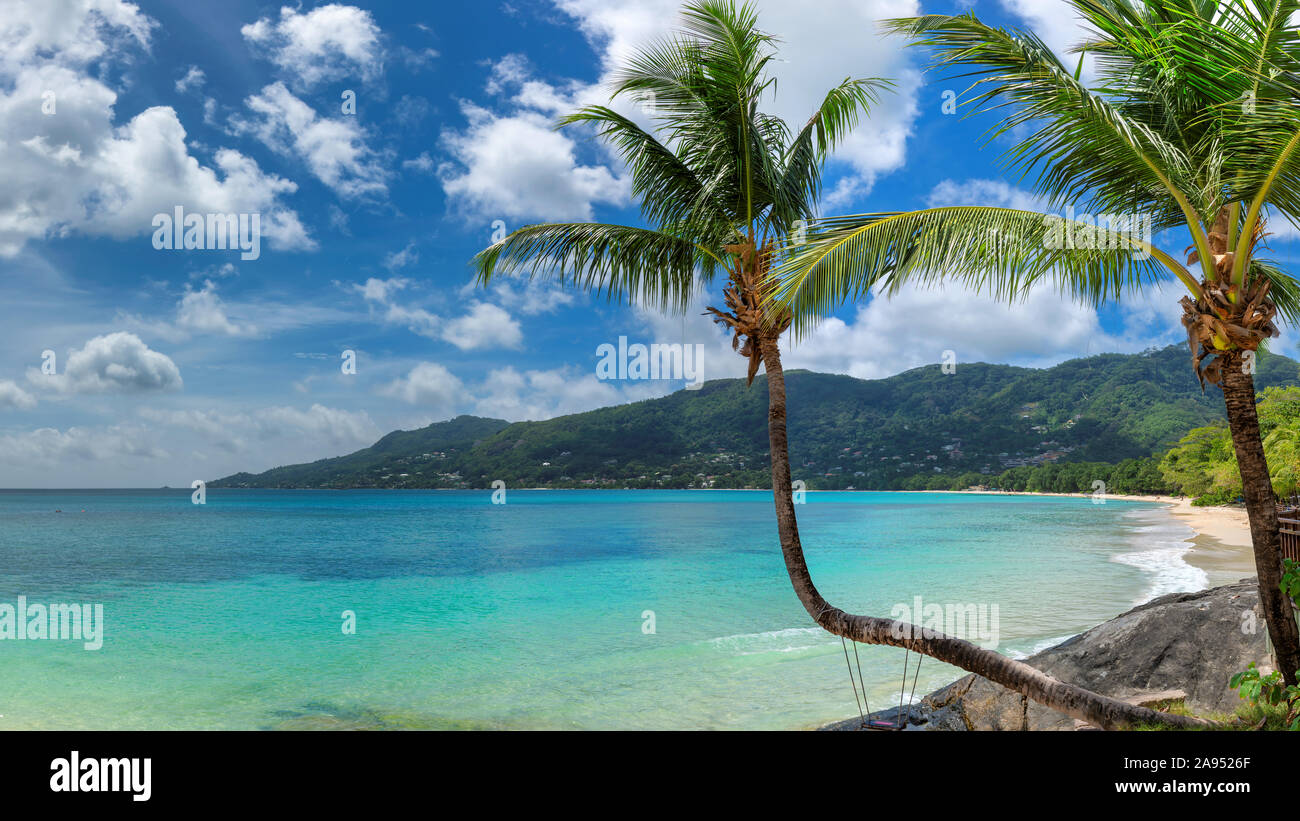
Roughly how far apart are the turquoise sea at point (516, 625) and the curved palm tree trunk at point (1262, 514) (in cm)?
541

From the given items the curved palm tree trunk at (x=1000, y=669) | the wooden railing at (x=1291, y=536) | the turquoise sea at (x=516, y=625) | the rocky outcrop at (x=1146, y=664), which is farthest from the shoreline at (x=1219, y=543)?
the curved palm tree trunk at (x=1000, y=669)

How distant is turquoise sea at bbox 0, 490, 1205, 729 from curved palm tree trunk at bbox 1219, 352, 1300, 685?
17.8 feet

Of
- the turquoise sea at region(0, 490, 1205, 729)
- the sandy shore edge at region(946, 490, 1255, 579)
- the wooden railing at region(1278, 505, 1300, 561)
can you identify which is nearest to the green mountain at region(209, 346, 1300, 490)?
the sandy shore edge at region(946, 490, 1255, 579)

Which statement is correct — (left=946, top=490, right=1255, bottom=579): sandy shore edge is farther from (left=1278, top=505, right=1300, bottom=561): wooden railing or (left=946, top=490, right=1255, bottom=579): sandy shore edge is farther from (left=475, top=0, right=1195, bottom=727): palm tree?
(left=475, top=0, right=1195, bottom=727): palm tree

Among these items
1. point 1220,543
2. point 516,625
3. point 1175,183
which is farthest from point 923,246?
point 1220,543

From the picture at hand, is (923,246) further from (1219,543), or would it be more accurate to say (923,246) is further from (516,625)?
(1219,543)

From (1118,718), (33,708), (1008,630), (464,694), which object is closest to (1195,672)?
(1118,718)

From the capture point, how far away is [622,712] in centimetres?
1093

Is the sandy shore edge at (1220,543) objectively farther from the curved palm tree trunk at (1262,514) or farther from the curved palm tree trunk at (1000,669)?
the curved palm tree trunk at (1000,669)

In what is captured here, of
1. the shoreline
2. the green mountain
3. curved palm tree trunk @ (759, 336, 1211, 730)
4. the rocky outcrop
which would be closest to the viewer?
curved palm tree trunk @ (759, 336, 1211, 730)

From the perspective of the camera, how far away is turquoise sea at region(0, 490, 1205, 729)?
11.5 meters

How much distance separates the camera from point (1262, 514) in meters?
5.41

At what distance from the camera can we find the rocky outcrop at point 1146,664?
677 cm

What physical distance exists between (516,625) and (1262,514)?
53.8 ft
